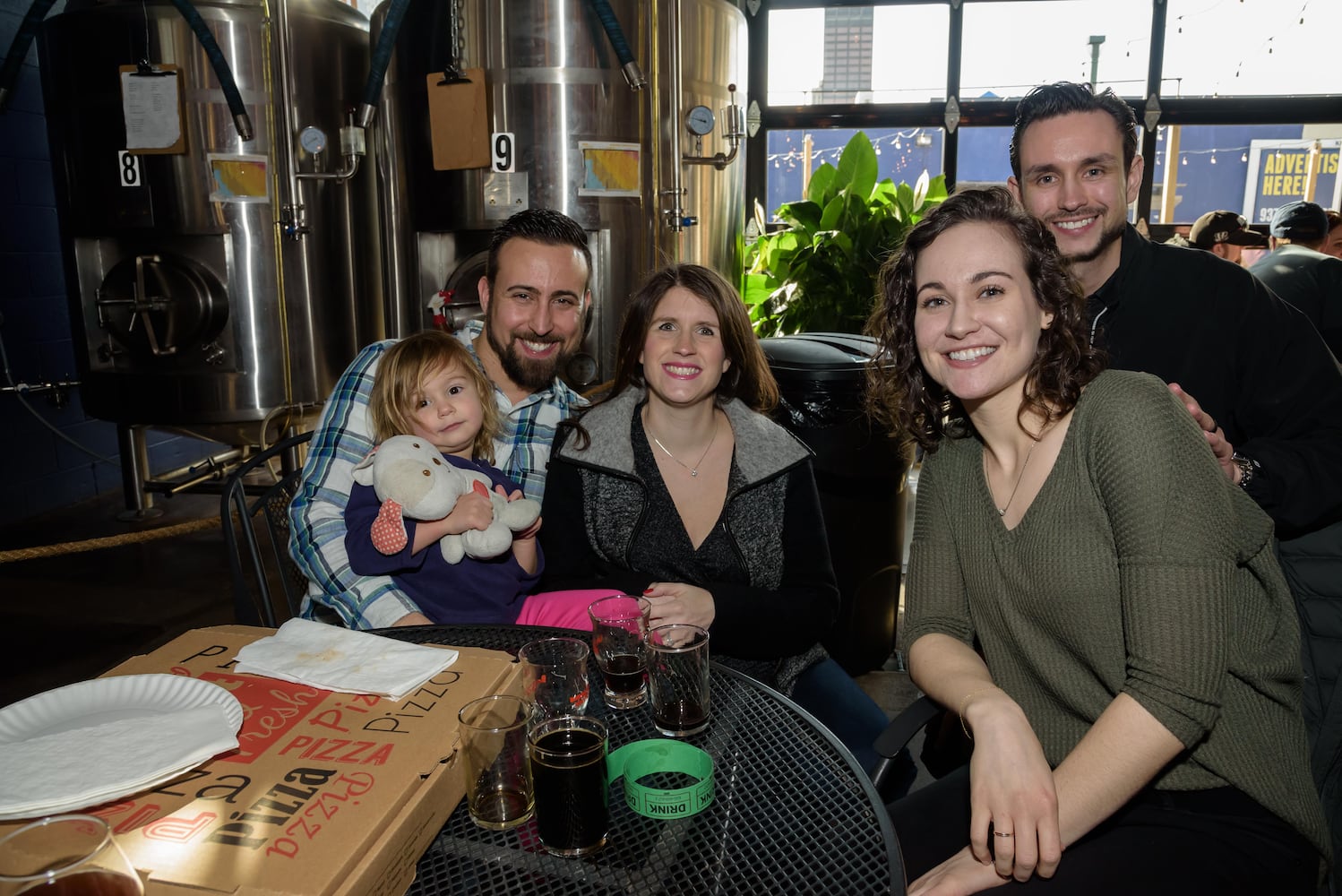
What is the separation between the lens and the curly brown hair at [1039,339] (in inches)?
63.7

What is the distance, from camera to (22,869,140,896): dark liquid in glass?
0.75m

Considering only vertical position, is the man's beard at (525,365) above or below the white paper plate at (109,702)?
above

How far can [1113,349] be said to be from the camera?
2.17 meters

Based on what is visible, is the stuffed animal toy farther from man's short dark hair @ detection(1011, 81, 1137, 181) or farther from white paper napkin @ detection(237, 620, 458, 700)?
man's short dark hair @ detection(1011, 81, 1137, 181)

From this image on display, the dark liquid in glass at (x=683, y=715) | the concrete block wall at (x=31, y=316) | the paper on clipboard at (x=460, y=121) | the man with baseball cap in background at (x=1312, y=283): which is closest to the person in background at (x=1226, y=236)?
the man with baseball cap in background at (x=1312, y=283)

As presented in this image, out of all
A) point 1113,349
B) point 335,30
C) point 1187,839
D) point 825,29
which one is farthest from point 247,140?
point 825,29

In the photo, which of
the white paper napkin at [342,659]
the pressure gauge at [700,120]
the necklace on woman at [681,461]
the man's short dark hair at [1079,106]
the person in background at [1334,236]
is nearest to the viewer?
the white paper napkin at [342,659]

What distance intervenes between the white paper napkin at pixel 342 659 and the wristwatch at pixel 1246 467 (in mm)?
1685

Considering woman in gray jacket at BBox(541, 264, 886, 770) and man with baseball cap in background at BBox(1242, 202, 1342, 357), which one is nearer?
woman in gray jacket at BBox(541, 264, 886, 770)

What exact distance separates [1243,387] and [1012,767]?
1270mm

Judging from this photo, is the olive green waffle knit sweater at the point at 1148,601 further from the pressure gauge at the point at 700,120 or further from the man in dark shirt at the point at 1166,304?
the pressure gauge at the point at 700,120

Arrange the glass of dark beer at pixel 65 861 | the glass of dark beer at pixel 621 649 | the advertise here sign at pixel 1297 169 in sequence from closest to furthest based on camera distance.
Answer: the glass of dark beer at pixel 65 861 → the glass of dark beer at pixel 621 649 → the advertise here sign at pixel 1297 169

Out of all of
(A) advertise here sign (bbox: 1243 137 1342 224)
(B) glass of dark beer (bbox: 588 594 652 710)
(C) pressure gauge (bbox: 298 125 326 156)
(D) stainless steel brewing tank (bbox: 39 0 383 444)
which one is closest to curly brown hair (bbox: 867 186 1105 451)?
(B) glass of dark beer (bbox: 588 594 652 710)

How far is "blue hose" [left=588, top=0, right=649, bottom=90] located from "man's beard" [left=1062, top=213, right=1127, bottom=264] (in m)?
1.97
